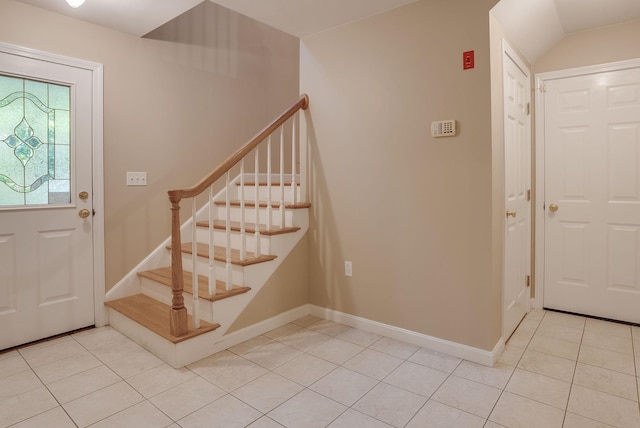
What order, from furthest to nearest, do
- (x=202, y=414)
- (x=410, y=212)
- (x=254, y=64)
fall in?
(x=254, y=64)
(x=410, y=212)
(x=202, y=414)

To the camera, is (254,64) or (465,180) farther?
(254,64)

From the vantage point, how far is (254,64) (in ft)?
13.2

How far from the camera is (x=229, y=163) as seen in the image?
2.48 meters

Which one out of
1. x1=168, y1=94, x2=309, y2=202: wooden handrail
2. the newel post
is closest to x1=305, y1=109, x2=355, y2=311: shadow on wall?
x1=168, y1=94, x2=309, y2=202: wooden handrail

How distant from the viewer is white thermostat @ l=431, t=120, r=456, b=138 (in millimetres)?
2328

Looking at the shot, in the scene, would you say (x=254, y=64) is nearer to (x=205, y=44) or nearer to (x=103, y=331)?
(x=205, y=44)

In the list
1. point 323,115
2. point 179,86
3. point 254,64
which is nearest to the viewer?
point 323,115

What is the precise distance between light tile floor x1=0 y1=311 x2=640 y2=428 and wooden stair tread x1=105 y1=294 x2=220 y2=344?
0.18 m

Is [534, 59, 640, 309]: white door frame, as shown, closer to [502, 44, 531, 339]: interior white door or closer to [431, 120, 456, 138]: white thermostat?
[502, 44, 531, 339]: interior white door

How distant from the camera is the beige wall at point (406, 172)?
2273 millimetres

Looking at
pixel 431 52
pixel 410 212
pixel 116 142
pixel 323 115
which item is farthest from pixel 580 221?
pixel 116 142

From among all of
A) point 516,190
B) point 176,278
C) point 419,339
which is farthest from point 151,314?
point 516,190

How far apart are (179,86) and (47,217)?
4.98 ft

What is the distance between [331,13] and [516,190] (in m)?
1.90
